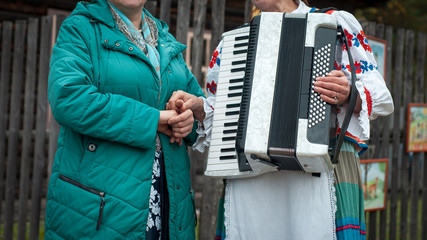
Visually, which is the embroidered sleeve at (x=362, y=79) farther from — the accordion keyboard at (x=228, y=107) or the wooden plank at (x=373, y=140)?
the wooden plank at (x=373, y=140)

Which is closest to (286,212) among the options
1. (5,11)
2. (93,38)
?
(93,38)

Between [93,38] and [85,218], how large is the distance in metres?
0.78

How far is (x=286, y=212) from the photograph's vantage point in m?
2.39

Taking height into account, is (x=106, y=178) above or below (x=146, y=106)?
below

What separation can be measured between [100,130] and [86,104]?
0.12m

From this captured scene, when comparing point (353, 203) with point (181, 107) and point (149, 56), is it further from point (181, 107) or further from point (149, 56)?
point (149, 56)

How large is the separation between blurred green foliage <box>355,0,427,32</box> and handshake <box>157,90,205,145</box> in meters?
12.9

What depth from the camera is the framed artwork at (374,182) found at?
4477 millimetres

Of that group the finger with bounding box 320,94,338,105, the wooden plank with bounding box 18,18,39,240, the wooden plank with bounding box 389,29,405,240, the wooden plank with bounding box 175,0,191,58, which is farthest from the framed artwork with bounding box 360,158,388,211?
the wooden plank with bounding box 18,18,39,240

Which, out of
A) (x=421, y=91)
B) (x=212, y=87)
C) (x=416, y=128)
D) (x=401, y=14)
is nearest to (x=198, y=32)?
(x=212, y=87)

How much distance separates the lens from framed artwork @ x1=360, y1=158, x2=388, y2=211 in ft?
14.7

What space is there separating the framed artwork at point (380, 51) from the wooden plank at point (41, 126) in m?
2.69

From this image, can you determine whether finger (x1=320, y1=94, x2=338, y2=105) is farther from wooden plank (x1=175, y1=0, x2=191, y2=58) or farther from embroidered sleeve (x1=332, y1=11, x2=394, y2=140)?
wooden plank (x1=175, y1=0, x2=191, y2=58)

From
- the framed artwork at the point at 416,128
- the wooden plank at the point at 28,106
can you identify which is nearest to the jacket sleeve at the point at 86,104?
the wooden plank at the point at 28,106
